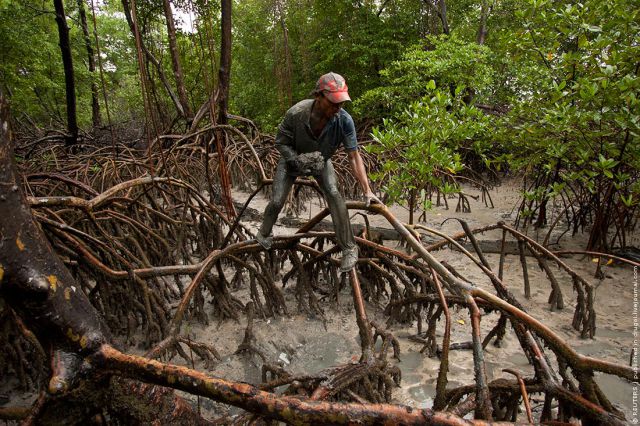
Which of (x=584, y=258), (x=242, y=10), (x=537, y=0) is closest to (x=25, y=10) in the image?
(x=242, y=10)

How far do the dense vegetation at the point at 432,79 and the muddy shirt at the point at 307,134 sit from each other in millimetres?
661

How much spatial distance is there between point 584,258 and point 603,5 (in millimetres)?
2884

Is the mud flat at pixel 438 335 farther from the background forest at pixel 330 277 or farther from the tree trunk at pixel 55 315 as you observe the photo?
the tree trunk at pixel 55 315

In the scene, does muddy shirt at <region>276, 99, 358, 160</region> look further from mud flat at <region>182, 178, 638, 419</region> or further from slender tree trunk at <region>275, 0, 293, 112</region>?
slender tree trunk at <region>275, 0, 293, 112</region>

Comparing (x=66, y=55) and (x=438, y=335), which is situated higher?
(x=66, y=55)

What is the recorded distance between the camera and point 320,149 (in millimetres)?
2402

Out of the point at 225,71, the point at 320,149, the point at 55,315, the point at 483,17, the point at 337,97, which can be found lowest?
the point at 55,315

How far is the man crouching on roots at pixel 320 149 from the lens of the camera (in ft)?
7.43

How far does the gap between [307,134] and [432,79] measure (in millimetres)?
3640

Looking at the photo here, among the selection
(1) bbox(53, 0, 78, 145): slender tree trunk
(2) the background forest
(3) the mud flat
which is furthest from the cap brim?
(1) bbox(53, 0, 78, 145): slender tree trunk

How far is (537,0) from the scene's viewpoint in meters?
3.63

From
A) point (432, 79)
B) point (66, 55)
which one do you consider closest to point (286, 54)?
point (66, 55)

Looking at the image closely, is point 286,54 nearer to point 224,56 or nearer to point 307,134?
point 224,56

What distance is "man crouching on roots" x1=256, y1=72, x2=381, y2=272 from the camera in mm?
2264
